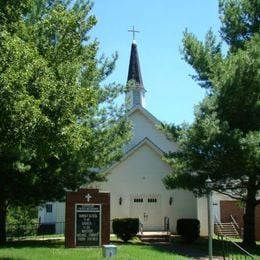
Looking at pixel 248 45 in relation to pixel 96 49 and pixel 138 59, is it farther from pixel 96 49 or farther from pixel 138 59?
pixel 138 59

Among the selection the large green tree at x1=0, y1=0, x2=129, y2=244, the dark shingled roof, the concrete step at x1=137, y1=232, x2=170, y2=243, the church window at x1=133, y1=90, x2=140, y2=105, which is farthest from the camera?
the dark shingled roof

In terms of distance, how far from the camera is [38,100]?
1411 centimetres

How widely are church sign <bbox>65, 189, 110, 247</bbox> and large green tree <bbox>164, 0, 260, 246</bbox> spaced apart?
563 cm

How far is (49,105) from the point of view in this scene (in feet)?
50.1

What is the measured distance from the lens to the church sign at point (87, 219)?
20719mm

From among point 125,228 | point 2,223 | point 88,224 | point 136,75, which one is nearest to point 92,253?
point 88,224

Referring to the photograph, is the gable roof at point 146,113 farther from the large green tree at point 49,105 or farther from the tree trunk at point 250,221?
the tree trunk at point 250,221

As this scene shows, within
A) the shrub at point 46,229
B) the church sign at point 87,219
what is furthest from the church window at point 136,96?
the church sign at point 87,219

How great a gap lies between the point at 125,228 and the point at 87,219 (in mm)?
6489

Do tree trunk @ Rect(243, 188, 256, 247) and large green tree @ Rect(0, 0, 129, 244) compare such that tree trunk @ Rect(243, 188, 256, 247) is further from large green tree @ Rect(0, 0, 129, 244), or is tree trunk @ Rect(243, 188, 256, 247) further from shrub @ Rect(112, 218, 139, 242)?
large green tree @ Rect(0, 0, 129, 244)

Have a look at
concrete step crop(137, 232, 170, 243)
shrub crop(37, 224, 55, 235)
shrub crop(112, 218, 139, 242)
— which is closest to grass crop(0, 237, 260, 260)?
shrub crop(112, 218, 139, 242)

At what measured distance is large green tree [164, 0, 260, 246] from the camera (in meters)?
24.0

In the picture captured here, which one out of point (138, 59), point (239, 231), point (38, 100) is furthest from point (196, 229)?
point (138, 59)

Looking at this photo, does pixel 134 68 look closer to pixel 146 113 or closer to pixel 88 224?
pixel 146 113
